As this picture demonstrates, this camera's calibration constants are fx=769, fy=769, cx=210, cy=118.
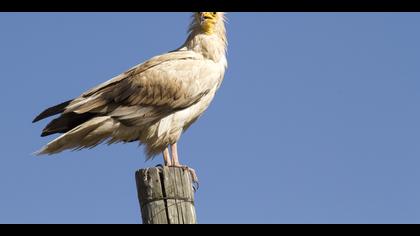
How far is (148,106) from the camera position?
815 cm

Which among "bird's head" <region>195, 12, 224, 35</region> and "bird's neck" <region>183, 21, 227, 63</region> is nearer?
"bird's neck" <region>183, 21, 227, 63</region>

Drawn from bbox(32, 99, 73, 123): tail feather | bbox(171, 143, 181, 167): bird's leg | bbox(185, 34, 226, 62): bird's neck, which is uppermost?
bbox(185, 34, 226, 62): bird's neck

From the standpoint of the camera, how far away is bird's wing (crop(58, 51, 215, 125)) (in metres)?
8.02

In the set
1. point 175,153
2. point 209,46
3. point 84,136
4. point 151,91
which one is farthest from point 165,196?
point 209,46

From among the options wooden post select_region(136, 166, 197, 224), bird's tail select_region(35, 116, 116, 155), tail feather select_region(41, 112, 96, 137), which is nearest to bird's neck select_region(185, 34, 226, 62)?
bird's tail select_region(35, 116, 116, 155)

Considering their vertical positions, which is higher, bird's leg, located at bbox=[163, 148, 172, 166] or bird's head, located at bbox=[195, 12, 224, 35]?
bird's head, located at bbox=[195, 12, 224, 35]

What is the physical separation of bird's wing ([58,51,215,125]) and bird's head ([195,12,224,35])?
1.68 ft

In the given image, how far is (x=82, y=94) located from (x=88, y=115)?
11.5 inches

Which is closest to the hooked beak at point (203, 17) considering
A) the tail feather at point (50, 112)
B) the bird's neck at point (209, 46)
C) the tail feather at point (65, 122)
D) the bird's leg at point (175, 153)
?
the bird's neck at point (209, 46)

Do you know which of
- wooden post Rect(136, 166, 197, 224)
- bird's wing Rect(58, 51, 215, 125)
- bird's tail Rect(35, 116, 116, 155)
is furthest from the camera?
bird's wing Rect(58, 51, 215, 125)

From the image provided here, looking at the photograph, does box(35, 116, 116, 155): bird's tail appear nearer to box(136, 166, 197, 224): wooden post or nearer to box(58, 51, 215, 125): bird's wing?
box(58, 51, 215, 125): bird's wing

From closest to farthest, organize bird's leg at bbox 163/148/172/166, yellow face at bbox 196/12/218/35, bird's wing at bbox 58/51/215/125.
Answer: bird's leg at bbox 163/148/172/166, bird's wing at bbox 58/51/215/125, yellow face at bbox 196/12/218/35
